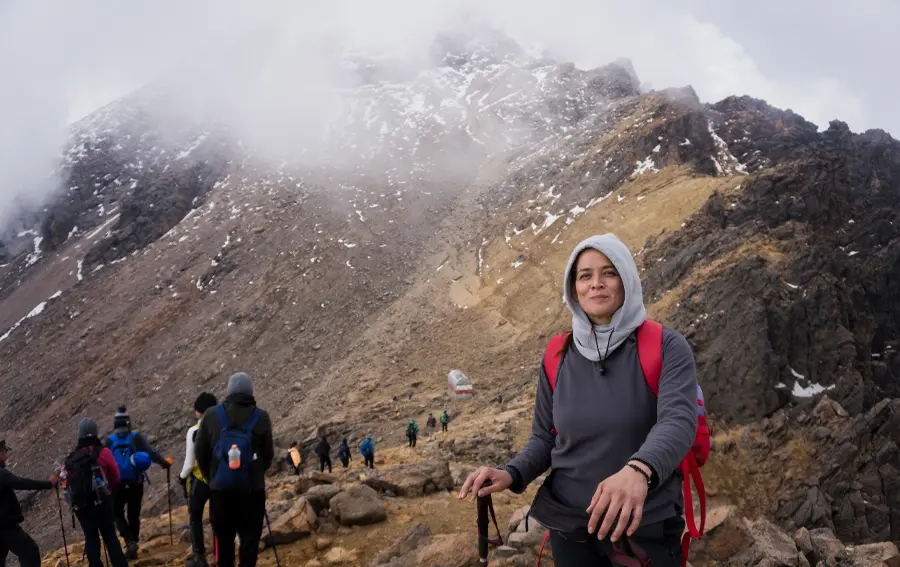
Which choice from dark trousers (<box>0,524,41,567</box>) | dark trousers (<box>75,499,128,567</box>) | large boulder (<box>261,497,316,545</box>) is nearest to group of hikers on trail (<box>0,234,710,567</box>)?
large boulder (<box>261,497,316,545</box>)

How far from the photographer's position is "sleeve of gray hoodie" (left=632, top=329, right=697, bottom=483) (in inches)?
84.9

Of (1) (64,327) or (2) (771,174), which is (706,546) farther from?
(1) (64,327)

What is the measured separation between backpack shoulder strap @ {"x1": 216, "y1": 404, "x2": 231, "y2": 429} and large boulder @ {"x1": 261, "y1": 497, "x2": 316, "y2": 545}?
313 cm

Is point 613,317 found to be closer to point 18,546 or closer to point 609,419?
point 609,419

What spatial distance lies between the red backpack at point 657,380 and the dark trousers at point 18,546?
6.62 metres

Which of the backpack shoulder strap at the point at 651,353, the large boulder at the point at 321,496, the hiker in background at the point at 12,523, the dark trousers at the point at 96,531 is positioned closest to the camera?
the backpack shoulder strap at the point at 651,353

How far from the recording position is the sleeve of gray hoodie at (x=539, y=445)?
293cm

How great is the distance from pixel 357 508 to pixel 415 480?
6.85 feet

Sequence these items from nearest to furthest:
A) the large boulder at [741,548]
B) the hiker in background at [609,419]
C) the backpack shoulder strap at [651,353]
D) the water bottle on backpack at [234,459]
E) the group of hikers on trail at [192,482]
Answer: the hiker in background at [609,419] → the backpack shoulder strap at [651,353] → the water bottle on backpack at [234,459] → the group of hikers on trail at [192,482] → the large boulder at [741,548]

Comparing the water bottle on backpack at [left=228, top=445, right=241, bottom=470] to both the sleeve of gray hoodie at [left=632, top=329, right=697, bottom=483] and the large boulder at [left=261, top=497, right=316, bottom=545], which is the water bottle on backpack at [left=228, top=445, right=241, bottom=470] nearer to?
the large boulder at [left=261, top=497, right=316, bottom=545]

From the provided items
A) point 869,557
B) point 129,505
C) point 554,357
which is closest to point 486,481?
point 554,357

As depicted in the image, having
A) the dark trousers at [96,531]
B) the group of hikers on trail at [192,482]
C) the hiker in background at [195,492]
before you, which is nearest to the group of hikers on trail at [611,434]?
the group of hikers on trail at [192,482]

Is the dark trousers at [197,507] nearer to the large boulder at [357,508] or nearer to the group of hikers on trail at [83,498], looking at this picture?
the group of hikers on trail at [83,498]

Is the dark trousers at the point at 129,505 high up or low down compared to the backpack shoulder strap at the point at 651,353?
down
